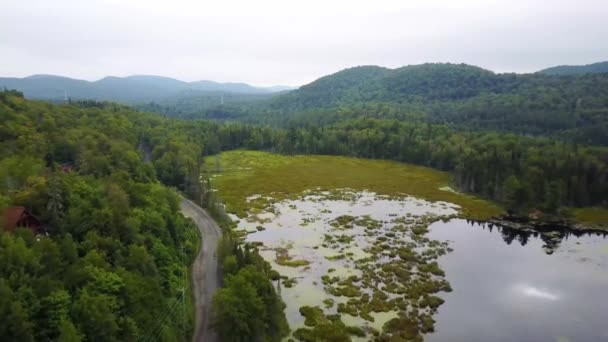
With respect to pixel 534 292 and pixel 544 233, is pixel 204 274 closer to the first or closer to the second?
pixel 534 292

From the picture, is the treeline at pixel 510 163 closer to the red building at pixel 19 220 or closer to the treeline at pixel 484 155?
the treeline at pixel 484 155

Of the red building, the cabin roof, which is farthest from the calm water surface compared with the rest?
the cabin roof

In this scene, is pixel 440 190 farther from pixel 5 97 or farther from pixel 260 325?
pixel 5 97

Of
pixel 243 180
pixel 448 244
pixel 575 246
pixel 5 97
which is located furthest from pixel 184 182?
pixel 575 246

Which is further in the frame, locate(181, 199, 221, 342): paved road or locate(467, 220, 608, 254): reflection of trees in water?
locate(467, 220, 608, 254): reflection of trees in water

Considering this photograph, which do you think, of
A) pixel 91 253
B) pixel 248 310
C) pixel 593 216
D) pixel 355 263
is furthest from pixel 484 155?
pixel 91 253

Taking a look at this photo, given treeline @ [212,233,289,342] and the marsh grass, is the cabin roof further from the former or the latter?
the marsh grass
